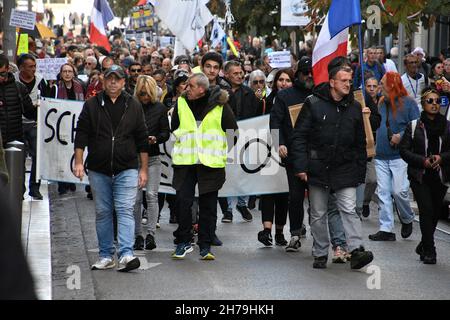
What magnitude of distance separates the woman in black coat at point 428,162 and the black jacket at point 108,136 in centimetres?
253

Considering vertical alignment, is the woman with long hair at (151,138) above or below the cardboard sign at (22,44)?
below

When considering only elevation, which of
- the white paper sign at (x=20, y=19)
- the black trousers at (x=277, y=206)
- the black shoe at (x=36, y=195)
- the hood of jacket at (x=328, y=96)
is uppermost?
the white paper sign at (x=20, y=19)

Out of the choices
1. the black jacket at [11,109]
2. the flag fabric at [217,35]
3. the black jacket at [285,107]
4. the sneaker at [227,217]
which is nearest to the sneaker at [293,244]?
the black jacket at [285,107]

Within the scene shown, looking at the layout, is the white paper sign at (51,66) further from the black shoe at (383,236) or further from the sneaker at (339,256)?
the sneaker at (339,256)

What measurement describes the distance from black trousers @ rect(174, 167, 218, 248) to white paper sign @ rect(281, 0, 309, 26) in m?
12.7

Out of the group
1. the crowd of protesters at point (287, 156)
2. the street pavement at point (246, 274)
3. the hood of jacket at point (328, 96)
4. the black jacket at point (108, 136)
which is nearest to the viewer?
the street pavement at point (246, 274)

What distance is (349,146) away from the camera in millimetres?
9648

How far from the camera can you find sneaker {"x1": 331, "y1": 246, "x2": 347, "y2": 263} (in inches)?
399

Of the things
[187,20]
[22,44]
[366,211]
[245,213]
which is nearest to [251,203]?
[245,213]

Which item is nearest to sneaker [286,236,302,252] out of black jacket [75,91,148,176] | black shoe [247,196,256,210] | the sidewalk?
black jacket [75,91,148,176]

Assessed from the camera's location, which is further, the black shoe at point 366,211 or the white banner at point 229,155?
the black shoe at point 366,211

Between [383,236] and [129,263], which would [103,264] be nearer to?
[129,263]

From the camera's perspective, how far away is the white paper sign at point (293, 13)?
22625 millimetres
